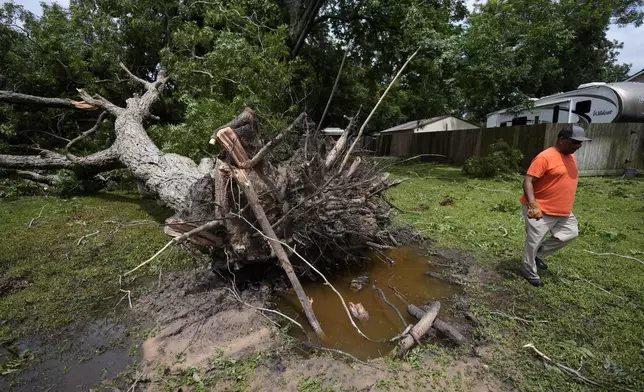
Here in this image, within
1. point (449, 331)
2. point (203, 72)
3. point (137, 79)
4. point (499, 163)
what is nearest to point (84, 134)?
point (137, 79)

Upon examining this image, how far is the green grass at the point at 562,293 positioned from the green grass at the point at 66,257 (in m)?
3.47

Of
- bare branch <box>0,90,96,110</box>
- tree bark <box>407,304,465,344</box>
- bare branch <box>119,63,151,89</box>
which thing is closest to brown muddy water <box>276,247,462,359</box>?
tree bark <box>407,304,465,344</box>

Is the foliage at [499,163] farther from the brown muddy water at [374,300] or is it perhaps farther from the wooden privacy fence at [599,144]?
the brown muddy water at [374,300]

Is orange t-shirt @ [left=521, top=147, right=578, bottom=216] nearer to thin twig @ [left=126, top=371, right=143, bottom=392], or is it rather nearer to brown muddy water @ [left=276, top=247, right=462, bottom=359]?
brown muddy water @ [left=276, top=247, right=462, bottom=359]

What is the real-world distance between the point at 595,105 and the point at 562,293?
42.2 ft

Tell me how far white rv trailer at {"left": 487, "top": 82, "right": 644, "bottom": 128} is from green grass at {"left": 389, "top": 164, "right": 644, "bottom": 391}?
21.8 feet

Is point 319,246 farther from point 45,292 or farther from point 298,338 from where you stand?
point 45,292

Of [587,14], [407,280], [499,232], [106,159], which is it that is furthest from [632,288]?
[587,14]

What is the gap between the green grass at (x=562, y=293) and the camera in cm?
221

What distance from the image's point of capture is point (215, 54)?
25.0 ft

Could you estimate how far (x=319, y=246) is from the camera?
3.56m

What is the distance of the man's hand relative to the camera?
325 cm

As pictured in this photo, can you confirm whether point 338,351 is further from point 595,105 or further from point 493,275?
point 595,105

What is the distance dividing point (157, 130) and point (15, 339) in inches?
259
